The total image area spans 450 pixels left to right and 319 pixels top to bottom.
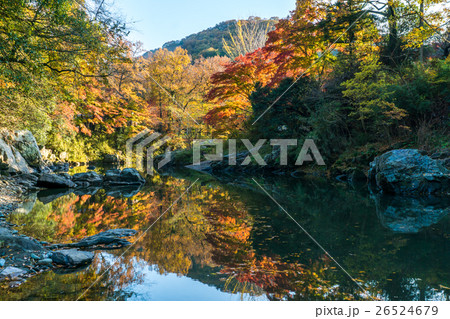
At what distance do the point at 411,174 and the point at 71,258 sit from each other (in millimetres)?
7724

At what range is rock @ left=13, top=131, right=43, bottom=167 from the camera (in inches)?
497

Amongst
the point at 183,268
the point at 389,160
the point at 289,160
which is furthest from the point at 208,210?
the point at 289,160

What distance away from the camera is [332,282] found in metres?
2.50

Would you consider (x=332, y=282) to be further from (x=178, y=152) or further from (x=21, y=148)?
(x=178, y=152)

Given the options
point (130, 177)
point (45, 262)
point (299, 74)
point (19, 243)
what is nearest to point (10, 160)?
point (130, 177)

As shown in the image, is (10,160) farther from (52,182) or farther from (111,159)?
(111,159)

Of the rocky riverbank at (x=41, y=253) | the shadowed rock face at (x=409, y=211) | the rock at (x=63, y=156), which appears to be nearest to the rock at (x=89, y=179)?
the rocky riverbank at (x=41, y=253)

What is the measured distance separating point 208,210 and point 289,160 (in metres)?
8.52

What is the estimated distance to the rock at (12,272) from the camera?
2.55m

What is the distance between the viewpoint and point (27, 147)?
13008 mm

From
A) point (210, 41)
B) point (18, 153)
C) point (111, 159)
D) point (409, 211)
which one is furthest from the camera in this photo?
point (210, 41)

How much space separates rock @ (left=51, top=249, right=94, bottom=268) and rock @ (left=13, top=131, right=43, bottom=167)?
478 inches

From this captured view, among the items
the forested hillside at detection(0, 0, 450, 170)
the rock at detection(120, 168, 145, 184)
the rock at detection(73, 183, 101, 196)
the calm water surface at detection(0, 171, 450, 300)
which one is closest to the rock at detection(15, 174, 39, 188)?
the rock at detection(73, 183, 101, 196)

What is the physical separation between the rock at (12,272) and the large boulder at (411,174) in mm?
7922
